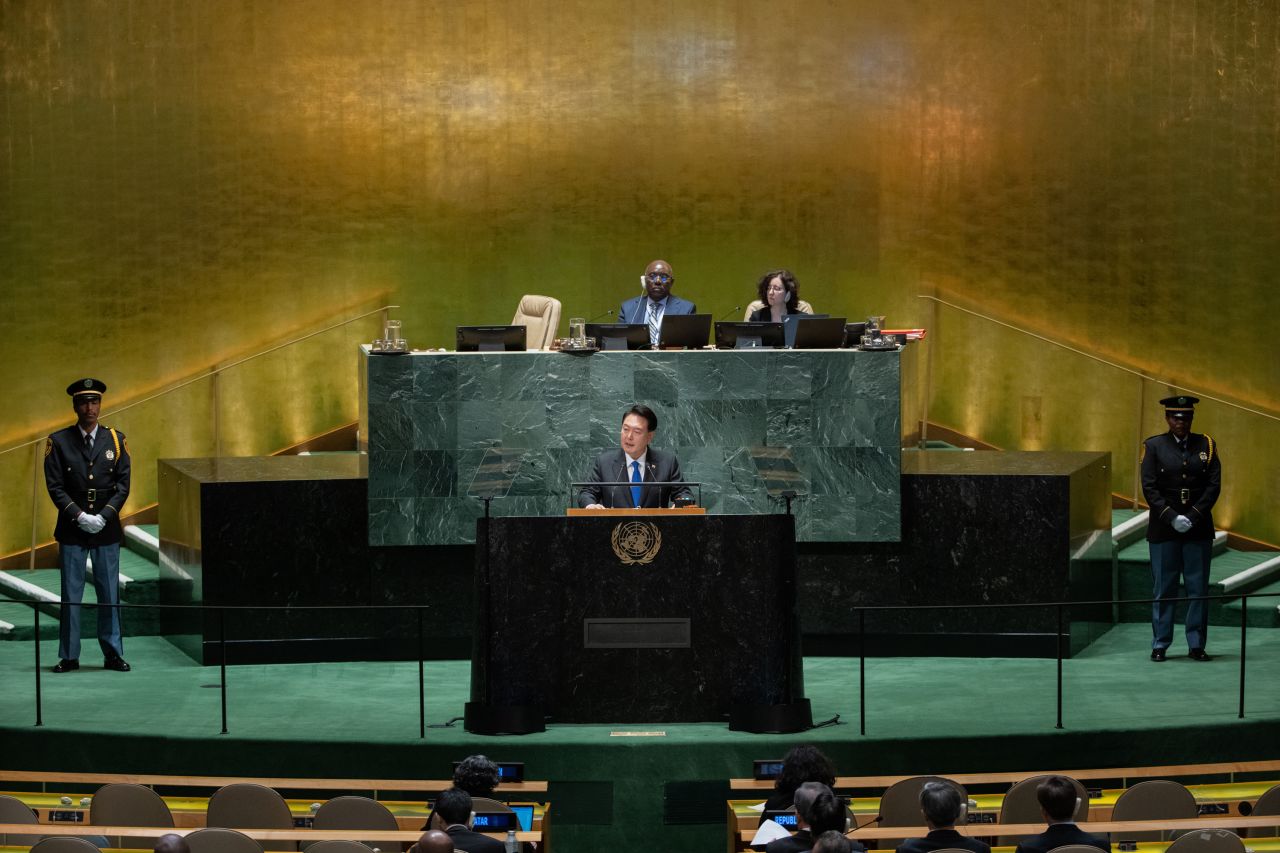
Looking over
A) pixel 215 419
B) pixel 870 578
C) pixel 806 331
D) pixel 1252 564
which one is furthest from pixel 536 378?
pixel 1252 564

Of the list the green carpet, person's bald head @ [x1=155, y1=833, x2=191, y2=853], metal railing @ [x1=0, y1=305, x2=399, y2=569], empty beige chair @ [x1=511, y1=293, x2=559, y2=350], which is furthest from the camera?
metal railing @ [x1=0, y1=305, x2=399, y2=569]

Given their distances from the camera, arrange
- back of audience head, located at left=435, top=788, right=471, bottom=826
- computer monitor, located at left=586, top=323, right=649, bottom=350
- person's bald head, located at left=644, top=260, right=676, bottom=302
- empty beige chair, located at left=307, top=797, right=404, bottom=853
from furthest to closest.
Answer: person's bald head, located at left=644, top=260, right=676, bottom=302
computer monitor, located at left=586, top=323, right=649, bottom=350
empty beige chair, located at left=307, top=797, right=404, bottom=853
back of audience head, located at left=435, top=788, right=471, bottom=826

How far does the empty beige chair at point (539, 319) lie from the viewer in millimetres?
11352

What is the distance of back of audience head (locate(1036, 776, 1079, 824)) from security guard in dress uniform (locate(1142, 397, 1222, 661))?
414 cm

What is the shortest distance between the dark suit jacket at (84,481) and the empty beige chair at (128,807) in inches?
126

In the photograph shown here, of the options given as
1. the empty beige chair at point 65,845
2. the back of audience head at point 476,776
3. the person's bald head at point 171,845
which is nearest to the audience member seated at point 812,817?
the back of audience head at point 476,776

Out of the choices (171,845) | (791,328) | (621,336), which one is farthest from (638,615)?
(171,845)

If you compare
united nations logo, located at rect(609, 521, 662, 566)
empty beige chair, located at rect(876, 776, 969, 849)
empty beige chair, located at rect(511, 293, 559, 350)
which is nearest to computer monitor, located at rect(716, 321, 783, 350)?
empty beige chair, located at rect(511, 293, 559, 350)

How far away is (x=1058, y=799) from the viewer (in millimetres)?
5922

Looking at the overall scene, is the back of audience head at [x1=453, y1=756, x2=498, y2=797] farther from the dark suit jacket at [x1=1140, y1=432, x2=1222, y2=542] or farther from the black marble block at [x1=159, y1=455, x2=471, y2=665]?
the dark suit jacket at [x1=1140, y1=432, x2=1222, y2=542]

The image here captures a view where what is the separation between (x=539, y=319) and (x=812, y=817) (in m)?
6.02

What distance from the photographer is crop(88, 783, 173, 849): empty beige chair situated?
22.0 feet

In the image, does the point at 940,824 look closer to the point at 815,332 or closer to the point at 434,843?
the point at 434,843

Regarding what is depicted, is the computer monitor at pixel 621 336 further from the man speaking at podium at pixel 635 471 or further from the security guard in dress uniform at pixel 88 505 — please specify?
the security guard in dress uniform at pixel 88 505
